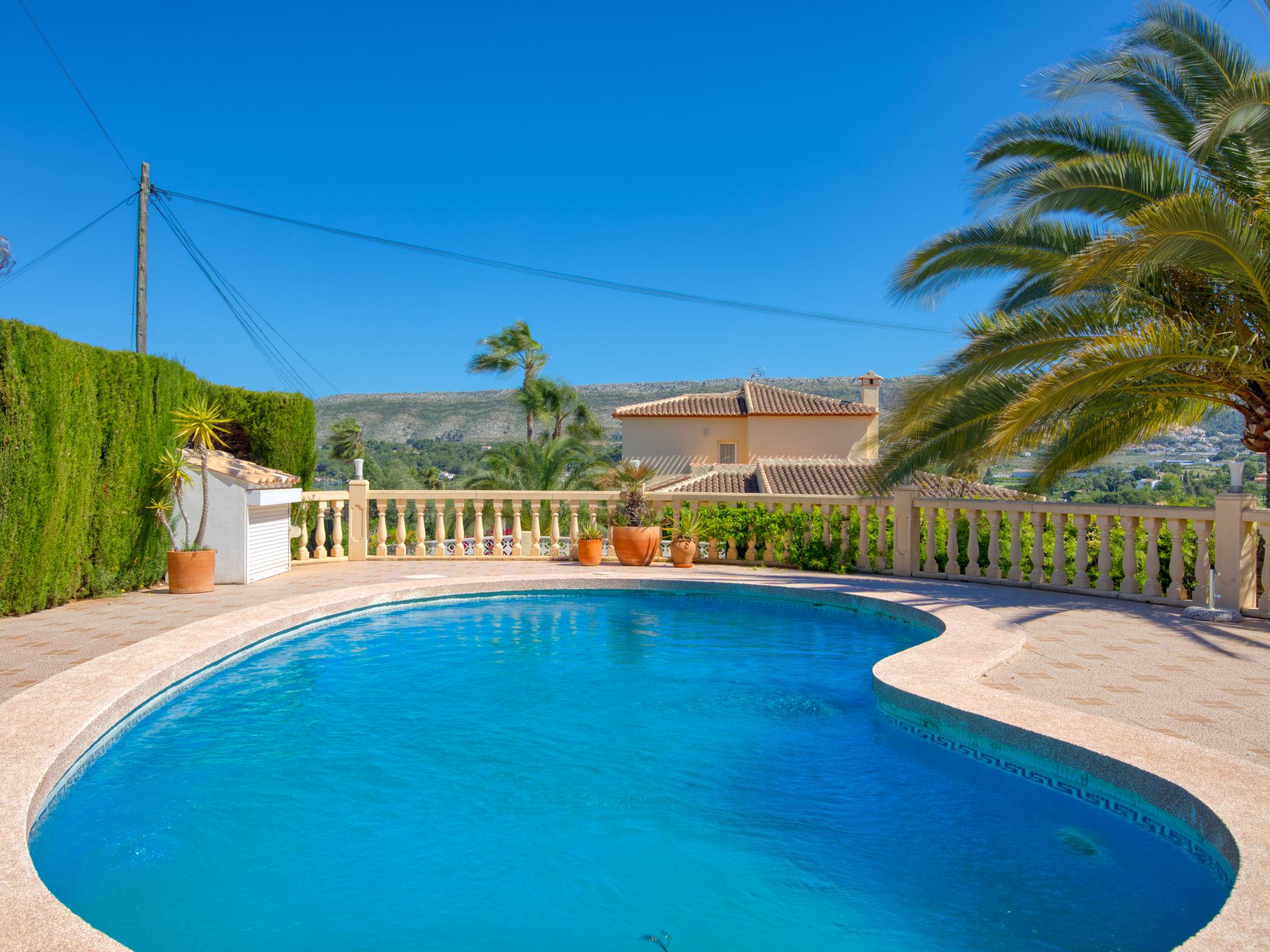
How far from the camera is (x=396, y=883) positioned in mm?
3469

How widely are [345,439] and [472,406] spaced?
1998 cm

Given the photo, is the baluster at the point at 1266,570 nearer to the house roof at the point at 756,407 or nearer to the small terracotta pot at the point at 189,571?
the small terracotta pot at the point at 189,571

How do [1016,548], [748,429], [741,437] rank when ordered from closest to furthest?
[1016,548] < [748,429] < [741,437]

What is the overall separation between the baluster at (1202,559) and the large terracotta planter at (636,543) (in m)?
6.55

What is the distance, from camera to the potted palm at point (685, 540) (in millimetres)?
11953

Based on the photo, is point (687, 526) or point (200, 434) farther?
point (687, 526)

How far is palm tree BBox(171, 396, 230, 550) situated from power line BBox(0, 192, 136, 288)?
7.46 metres

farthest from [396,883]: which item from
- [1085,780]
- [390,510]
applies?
[390,510]

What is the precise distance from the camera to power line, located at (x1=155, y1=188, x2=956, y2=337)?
2223 centimetres

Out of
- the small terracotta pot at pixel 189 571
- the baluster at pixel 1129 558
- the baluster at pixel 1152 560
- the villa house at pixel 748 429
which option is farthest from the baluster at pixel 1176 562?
the villa house at pixel 748 429

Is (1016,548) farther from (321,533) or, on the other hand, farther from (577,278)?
(577,278)

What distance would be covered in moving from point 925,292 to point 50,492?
1009 cm

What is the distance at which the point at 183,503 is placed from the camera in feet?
33.7

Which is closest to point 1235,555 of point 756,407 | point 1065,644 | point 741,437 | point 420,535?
point 1065,644
